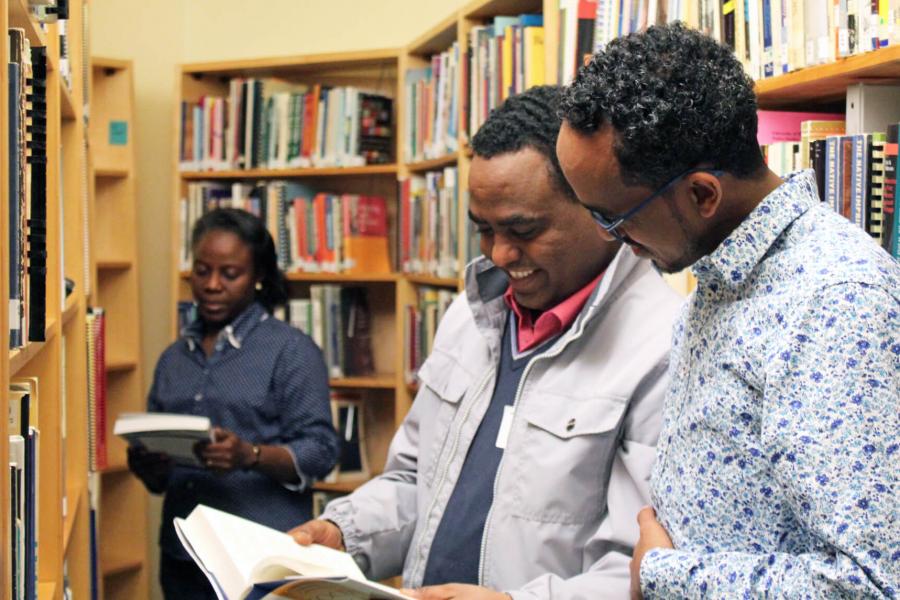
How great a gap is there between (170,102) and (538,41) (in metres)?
2.39

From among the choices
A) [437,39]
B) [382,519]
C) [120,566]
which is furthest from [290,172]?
[382,519]

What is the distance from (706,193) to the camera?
1025 millimetres

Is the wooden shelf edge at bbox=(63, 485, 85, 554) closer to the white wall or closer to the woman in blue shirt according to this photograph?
the woman in blue shirt

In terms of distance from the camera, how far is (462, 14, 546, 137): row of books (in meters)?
2.77

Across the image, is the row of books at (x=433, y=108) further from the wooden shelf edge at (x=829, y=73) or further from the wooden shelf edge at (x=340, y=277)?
the wooden shelf edge at (x=829, y=73)

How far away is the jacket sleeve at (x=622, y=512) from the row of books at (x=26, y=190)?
2.39ft

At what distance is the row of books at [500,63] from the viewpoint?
2766 millimetres

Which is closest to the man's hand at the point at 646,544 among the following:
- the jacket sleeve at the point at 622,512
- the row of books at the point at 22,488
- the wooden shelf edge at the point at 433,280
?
the jacket sleeve at the point at 622,512

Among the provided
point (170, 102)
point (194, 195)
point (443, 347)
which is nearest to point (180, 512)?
point (443, 347)

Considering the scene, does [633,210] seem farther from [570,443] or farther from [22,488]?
[22,488]

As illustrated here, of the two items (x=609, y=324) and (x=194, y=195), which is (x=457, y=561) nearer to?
(x=609, y=324)

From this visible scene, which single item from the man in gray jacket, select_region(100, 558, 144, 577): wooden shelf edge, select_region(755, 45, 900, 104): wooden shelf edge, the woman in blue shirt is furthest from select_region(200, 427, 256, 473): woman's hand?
select_region(100, 558, 144, 577): wooden shelf edge

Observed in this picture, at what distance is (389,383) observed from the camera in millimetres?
3916

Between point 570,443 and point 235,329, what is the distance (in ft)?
4.78
